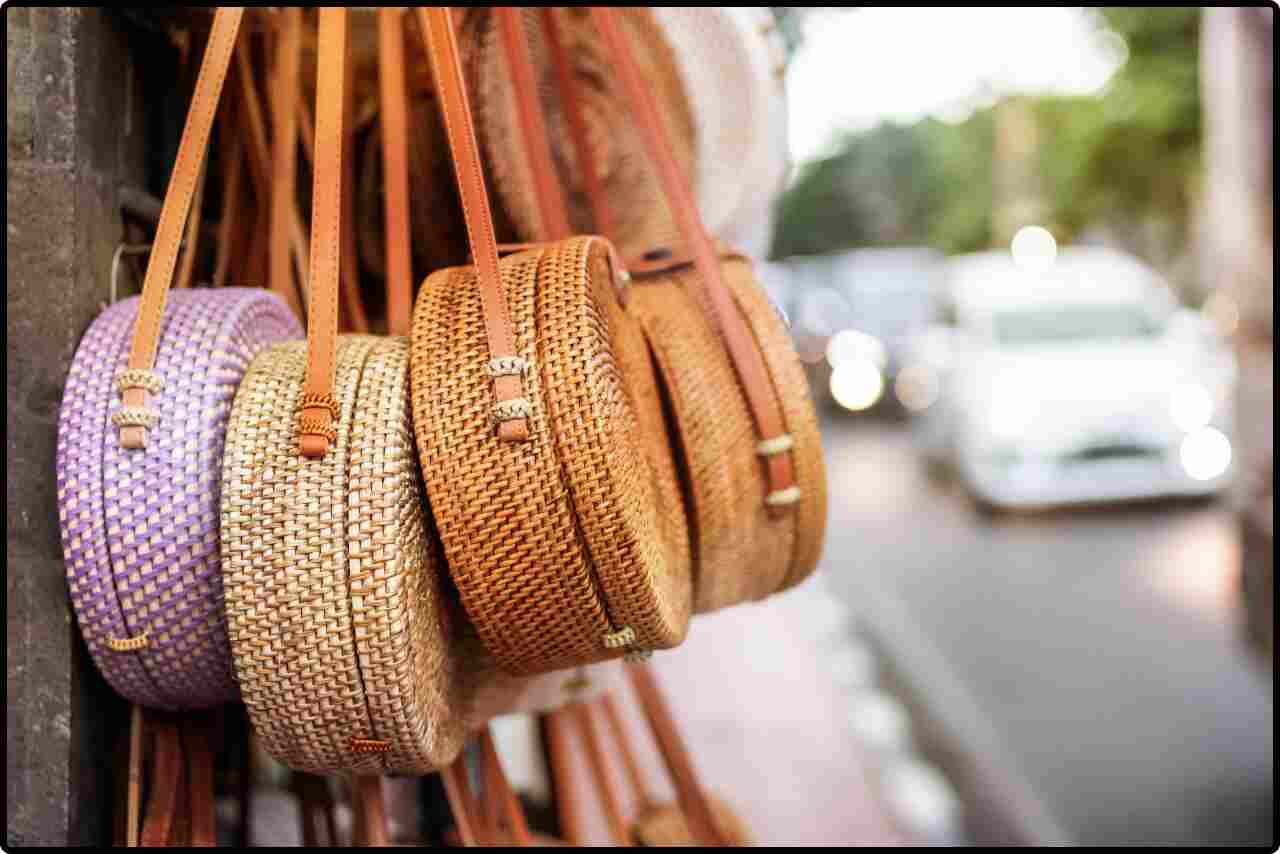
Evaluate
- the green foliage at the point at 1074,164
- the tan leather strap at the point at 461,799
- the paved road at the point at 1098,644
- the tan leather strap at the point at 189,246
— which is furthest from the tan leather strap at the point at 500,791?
the green foliage at the point at 1074,164

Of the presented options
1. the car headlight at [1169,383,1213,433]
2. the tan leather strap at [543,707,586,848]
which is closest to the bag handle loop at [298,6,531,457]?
the tan leather strap at [543,707,586,848]

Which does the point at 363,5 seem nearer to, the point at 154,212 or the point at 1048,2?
the point at 154,212

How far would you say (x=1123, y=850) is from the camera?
271cm

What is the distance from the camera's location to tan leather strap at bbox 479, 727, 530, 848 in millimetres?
1324

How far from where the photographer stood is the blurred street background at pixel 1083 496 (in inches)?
107

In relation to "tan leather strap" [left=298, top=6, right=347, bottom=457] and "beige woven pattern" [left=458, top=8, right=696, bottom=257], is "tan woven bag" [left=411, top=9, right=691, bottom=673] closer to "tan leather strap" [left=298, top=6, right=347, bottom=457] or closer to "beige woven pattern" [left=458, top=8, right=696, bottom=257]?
"tan leather strap" [left=298, top=6, right=347, bottom=457]

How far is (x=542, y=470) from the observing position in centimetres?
87

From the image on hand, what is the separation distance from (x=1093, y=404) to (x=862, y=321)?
21.2 feet

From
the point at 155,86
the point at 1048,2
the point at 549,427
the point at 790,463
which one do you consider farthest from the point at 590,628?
the point at 1048,2

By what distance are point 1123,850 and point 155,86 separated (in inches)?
107

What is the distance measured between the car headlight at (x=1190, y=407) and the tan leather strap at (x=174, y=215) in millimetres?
6230

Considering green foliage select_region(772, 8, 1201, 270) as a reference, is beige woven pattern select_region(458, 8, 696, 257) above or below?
below

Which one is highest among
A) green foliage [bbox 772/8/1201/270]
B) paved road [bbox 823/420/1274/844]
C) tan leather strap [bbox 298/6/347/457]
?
green foliage [bbox 772/8/1201/270]

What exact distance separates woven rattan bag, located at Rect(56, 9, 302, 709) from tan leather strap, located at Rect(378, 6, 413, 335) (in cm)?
18
